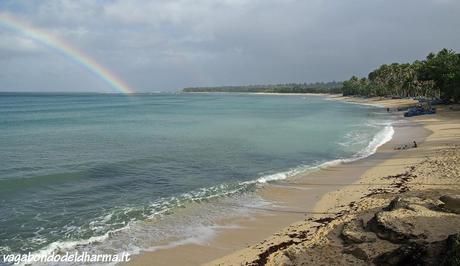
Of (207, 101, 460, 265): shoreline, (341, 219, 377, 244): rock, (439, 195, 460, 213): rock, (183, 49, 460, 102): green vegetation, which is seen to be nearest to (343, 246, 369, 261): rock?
(207, 101, 460, 265): shoreline

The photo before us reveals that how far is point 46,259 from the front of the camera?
10.9 meters

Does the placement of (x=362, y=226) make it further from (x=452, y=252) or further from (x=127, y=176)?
(x=127, y=176)

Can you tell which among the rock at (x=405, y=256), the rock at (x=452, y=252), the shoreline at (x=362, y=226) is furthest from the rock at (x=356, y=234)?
the rock at (x=452, y=252)

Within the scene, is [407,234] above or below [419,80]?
below

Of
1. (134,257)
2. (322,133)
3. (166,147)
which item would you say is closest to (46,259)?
(134,257)

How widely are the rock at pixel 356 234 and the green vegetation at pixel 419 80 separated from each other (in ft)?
178

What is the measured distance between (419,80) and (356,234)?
82.4 metres

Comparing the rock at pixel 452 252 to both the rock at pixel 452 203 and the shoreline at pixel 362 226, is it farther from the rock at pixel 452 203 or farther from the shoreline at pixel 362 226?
the rock at pixel 452 203

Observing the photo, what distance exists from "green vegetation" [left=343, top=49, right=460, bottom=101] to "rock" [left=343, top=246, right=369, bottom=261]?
5597cm

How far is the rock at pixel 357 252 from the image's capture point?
8945mm

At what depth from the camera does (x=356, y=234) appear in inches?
410

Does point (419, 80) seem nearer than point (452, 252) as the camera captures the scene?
No

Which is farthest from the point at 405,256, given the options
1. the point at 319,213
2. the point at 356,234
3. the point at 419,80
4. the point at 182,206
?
the point at 419,80

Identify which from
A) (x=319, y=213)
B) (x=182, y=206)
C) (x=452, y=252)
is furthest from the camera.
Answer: (x=182, y=206)
